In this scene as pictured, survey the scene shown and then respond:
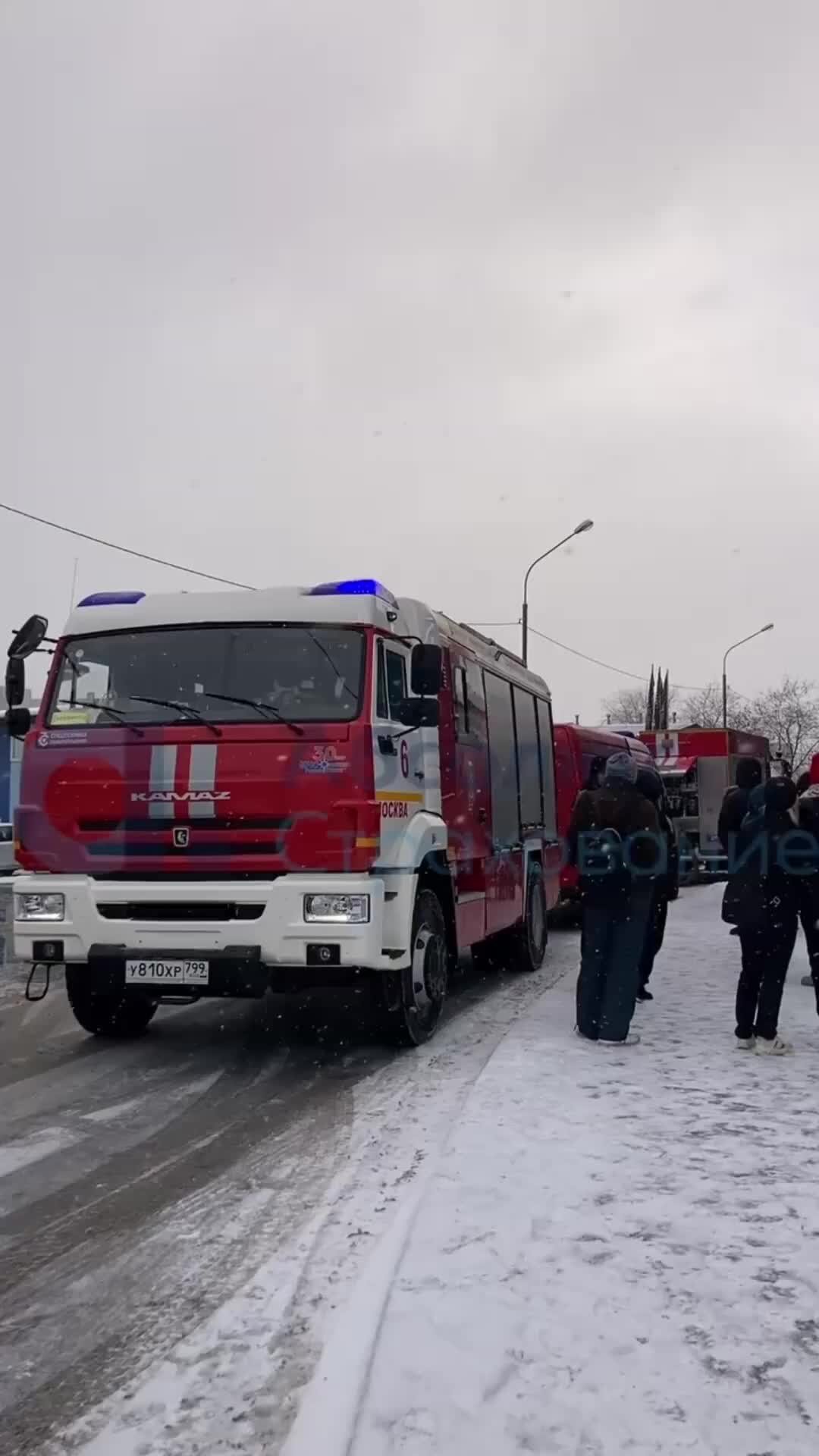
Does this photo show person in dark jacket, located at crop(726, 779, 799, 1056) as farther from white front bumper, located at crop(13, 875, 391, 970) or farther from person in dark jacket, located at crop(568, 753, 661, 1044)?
white front bumper, located at crop(13, 875, 391, 970)

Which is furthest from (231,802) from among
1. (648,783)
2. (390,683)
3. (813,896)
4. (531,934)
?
(531,934)

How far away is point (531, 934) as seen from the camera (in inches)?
458

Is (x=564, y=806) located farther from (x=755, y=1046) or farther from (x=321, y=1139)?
(x=321, y=1139)

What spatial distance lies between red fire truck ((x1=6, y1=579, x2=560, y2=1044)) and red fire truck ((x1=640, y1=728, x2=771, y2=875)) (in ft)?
54.8

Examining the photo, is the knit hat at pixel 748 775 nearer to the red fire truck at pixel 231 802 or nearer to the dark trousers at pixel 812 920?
the dark trousers at pixel 812 920

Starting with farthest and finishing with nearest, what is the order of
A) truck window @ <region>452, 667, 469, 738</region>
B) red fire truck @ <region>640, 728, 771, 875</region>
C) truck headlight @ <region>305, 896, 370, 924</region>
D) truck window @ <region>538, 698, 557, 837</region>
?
red fire truck @ <region>640, 728, 771, 875</region> < truck window @ <region>538, 698, 557, 837</region> < truck window @ <region>452, 667, 469, 738</region> < truck headlight @ <region>305, 896, 370, 924</region>

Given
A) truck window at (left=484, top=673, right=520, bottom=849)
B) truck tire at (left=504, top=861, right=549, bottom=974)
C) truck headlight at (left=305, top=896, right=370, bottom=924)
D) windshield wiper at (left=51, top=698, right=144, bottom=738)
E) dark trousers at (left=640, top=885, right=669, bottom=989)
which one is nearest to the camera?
truck headlight at (left=305, top=896, right=370, bottom=924)

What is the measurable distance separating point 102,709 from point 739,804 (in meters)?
4.38

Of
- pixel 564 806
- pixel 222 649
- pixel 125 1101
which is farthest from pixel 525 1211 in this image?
pixel 564 806

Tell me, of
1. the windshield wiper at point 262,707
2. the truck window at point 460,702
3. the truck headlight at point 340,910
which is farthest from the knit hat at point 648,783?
the windshield wiper at point 262,707

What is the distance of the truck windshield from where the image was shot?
7148mm

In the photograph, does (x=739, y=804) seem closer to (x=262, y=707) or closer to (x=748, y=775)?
(x=748, y=775)

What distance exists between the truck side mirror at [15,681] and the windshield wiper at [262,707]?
1.29 meters

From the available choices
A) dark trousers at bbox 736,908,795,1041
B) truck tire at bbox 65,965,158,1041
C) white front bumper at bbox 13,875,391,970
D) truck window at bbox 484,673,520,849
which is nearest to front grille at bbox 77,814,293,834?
white front bumper at bbox 13,875,391,970
